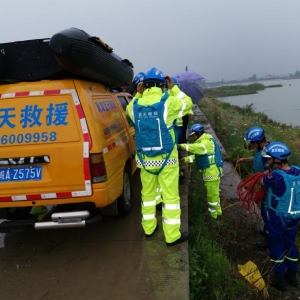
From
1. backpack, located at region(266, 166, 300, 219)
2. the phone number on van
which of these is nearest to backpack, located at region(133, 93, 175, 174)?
the phone number on van

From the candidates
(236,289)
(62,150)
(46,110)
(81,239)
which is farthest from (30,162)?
(236,289)

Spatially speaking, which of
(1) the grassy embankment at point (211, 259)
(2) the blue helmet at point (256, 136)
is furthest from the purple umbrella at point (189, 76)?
(2) the blue helmet at point (256, 136)

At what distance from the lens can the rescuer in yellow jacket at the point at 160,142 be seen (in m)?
3.37

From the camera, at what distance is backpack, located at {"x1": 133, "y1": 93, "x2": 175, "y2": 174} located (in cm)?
334

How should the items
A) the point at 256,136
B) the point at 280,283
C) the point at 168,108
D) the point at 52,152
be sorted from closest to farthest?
the point at 52,152 < the point at 168,108 < the point at 280,283 < the point at 256,136

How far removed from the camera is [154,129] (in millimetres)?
3379

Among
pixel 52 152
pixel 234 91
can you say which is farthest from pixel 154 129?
pixel 234 91

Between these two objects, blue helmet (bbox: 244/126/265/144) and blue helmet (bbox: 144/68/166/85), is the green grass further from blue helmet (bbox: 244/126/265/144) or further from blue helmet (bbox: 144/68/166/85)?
blue helmet (bbox: 144/68/166/85)

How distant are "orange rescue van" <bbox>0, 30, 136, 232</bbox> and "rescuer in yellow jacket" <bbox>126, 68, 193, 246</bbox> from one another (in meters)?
0.45

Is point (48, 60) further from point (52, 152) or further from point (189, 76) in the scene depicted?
point (189, 76)

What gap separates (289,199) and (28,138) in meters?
2.90

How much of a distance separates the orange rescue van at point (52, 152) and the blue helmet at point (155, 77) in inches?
28.7

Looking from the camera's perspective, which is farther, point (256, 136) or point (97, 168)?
point (256, 136)

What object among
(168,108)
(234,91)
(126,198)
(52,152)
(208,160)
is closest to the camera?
(52,152)
